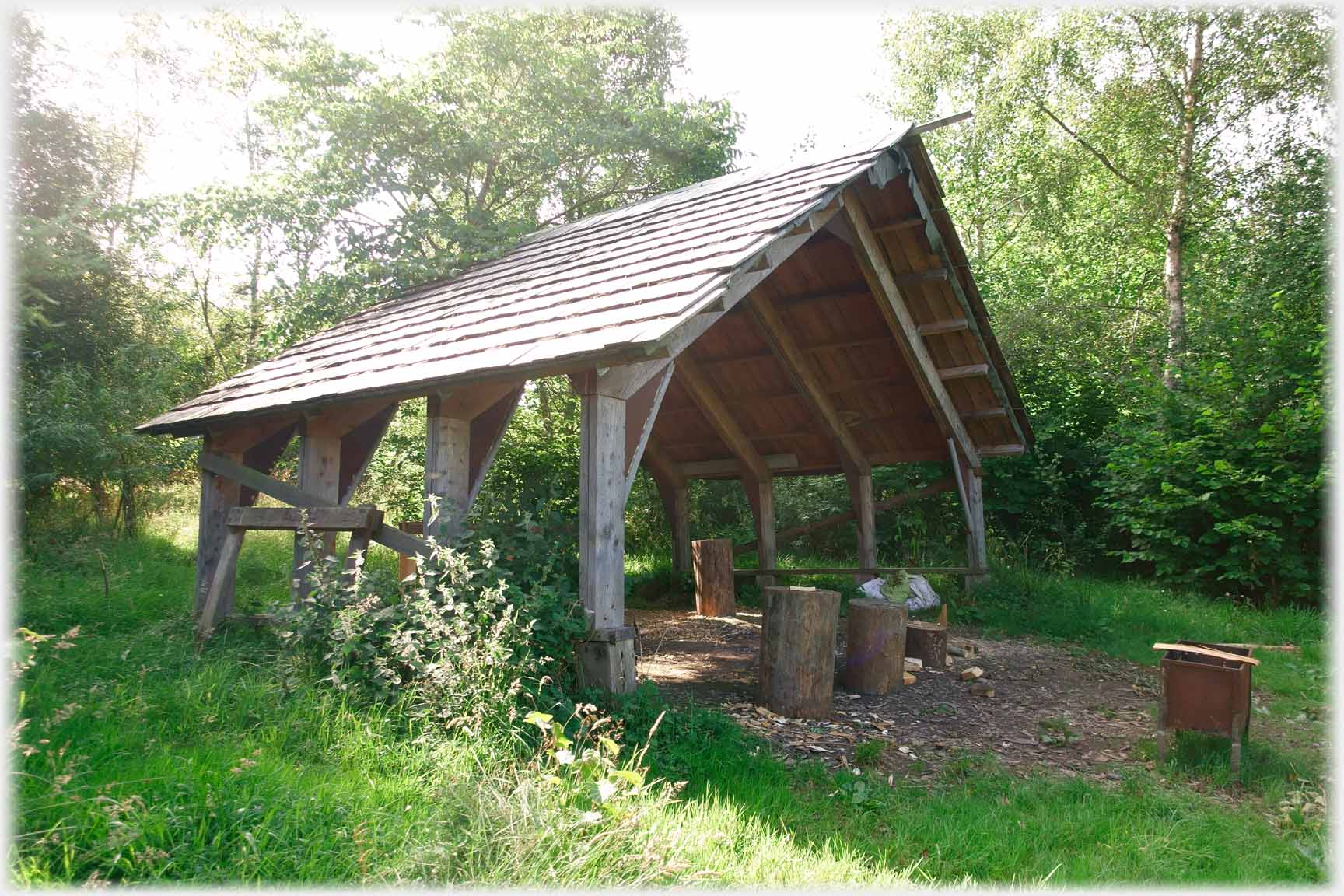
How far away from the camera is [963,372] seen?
8.52 m

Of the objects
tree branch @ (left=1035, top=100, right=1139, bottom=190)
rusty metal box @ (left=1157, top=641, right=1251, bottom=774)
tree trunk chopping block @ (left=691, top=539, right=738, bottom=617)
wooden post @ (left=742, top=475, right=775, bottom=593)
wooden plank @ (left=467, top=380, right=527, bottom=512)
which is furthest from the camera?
tree branch @ (left=1035, top=100, right=1139, bottom=190)

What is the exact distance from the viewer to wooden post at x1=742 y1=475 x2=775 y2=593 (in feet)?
34.6

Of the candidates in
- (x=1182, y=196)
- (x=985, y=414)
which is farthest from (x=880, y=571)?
(x=1182, y=196)

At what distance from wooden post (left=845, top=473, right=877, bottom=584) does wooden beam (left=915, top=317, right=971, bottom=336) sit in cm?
221

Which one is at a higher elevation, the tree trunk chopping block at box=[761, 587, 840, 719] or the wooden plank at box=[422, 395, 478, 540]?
the wooden plank at box=[422, 395, 478, 540]

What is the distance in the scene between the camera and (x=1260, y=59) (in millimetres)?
13969

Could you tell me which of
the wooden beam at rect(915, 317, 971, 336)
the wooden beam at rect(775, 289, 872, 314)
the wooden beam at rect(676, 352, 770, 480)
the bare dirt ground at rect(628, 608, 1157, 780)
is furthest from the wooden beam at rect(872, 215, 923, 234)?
the bare dirt ground at rect(628, 608, 1157, 780)

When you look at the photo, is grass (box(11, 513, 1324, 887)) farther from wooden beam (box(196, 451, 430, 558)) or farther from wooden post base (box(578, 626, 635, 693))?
wooden beam (box(196, 451, 430, 558))

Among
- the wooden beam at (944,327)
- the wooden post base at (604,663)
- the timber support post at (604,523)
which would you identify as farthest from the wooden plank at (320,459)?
the wooden beam at (944,327)

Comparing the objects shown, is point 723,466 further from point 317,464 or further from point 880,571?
point 317,464

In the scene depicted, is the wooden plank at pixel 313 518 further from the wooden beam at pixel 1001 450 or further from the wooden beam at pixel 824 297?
the wooden beam at pixel 1001 450

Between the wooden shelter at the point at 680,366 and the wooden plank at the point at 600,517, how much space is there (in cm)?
1

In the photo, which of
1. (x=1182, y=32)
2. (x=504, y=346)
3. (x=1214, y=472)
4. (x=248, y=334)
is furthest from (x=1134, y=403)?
(x=248, y=334)

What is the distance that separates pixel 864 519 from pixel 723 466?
2014 millimetres
